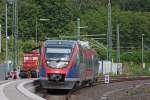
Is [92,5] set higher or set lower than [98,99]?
higher

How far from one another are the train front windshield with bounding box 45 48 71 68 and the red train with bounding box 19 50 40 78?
104 ft

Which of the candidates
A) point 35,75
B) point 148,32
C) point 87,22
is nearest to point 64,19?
point 87,22

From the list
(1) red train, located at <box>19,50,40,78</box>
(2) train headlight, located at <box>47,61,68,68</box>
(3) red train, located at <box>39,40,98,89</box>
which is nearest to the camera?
(3) red train, located at <box>39,40,98,89</box>

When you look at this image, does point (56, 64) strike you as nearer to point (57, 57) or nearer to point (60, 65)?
point (60, 65)

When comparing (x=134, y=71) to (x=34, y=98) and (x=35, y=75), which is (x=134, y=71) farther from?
(x=34, y=98)

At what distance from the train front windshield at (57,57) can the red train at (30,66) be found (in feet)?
104

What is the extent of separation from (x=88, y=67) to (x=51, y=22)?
3236 inches

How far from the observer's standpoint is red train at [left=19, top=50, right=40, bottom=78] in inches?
2594

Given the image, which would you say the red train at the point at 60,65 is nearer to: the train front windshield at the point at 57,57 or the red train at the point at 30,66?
the train front windshield at the point at 57,57

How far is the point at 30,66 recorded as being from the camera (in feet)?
219

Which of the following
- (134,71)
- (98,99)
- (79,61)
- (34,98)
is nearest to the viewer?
(34,98)

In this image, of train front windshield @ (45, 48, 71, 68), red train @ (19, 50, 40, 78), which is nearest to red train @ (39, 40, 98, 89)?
train front windshield @ (45, 48, 71, 68)

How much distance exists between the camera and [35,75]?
65.4 meters

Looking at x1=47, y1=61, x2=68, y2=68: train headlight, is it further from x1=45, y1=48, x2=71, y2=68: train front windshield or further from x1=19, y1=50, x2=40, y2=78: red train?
x1=19, y1=50, x2=40, y2=78: red train
